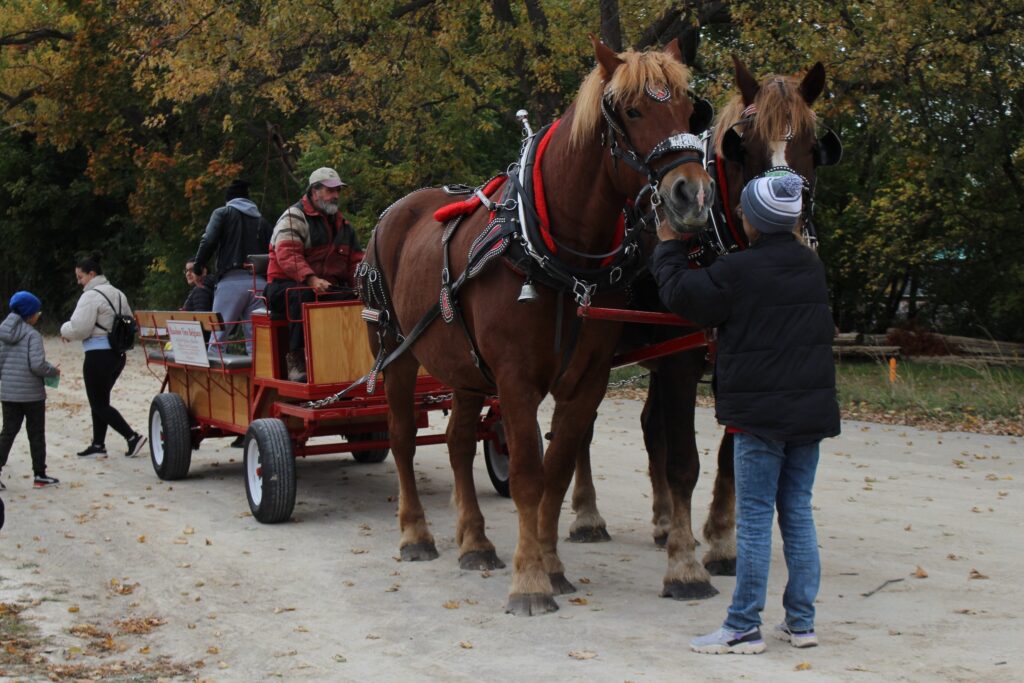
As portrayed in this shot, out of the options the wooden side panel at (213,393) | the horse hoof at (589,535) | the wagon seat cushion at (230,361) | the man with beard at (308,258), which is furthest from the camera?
the wooden side panel at (213,393)

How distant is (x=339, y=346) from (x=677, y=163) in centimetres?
397

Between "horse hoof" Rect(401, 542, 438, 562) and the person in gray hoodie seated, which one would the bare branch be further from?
"horse hoof" Rect(401, 542, 438, 562)

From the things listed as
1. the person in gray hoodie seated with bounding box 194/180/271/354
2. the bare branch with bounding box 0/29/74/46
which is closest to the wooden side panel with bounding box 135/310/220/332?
the person in gray hoodie seated with bounding box 194/180/271/354

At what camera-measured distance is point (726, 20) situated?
16.9m

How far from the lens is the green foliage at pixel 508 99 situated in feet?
48.2

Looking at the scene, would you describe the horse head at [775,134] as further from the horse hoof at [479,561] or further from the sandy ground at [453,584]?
the horse hoof at [479,561]

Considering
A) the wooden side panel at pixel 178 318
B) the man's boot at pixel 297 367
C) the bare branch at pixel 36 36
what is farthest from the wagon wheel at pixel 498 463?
the bare branch at pixel 36 36

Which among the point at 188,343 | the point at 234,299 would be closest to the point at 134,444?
the point at 188,343

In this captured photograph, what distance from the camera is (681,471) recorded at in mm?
6027

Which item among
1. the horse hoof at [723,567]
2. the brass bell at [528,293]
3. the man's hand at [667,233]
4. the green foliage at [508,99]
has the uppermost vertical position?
the green foliage at [508,99]

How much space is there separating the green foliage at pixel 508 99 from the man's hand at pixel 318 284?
6.91 m

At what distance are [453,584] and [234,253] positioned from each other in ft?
15.3

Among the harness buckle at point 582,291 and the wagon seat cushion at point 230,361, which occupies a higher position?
the harness buckle at point 582,291

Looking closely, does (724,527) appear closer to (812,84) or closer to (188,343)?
(812,84)
